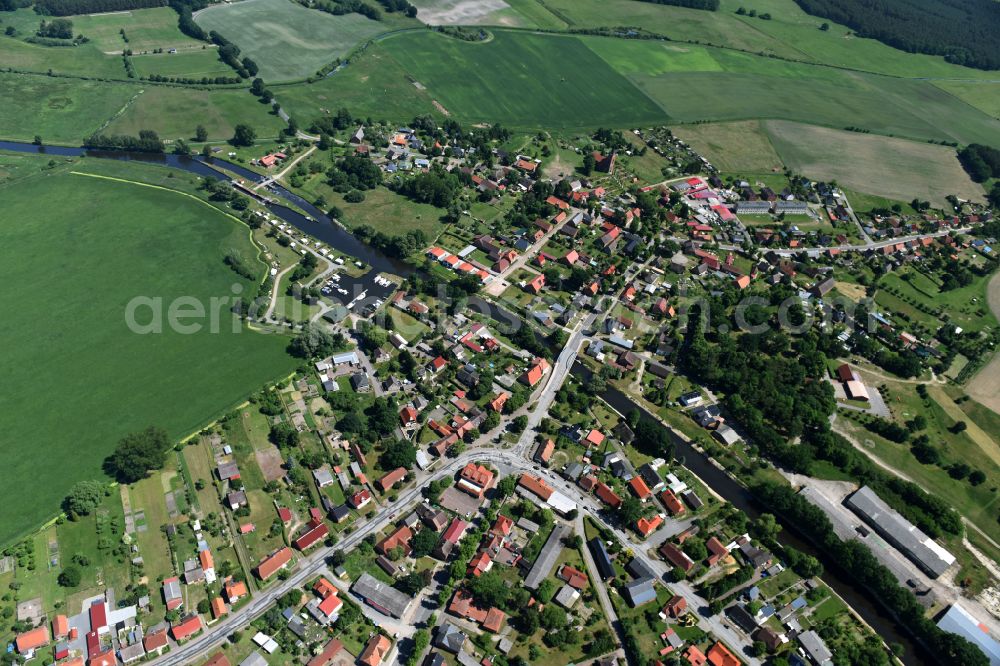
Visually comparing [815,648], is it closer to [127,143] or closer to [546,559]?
[546,559]

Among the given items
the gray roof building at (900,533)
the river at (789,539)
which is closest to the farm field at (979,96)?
the gray roof building at (900,533)

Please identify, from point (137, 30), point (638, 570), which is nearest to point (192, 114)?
point (137, 30)

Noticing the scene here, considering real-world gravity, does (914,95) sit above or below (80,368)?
above

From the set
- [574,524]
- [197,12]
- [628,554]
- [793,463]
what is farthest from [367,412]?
[197,12]

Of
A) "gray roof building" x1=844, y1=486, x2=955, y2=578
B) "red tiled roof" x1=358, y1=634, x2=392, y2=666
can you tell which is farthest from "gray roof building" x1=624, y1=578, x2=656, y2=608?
"gray roof building" x1=844, y1=486, x2=955, y2=578

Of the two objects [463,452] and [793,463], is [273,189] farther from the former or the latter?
[793,463]

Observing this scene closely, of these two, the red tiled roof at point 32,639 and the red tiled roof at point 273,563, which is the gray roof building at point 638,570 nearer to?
the red tiled roof at point 273,563

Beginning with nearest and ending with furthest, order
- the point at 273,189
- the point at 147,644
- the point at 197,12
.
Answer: the point at 147,644 → the point at 273,189 → the point at 197,12

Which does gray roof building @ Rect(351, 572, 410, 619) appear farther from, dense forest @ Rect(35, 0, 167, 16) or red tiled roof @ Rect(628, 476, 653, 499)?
dense forest @ Rect(35, 0, 167, 16)
